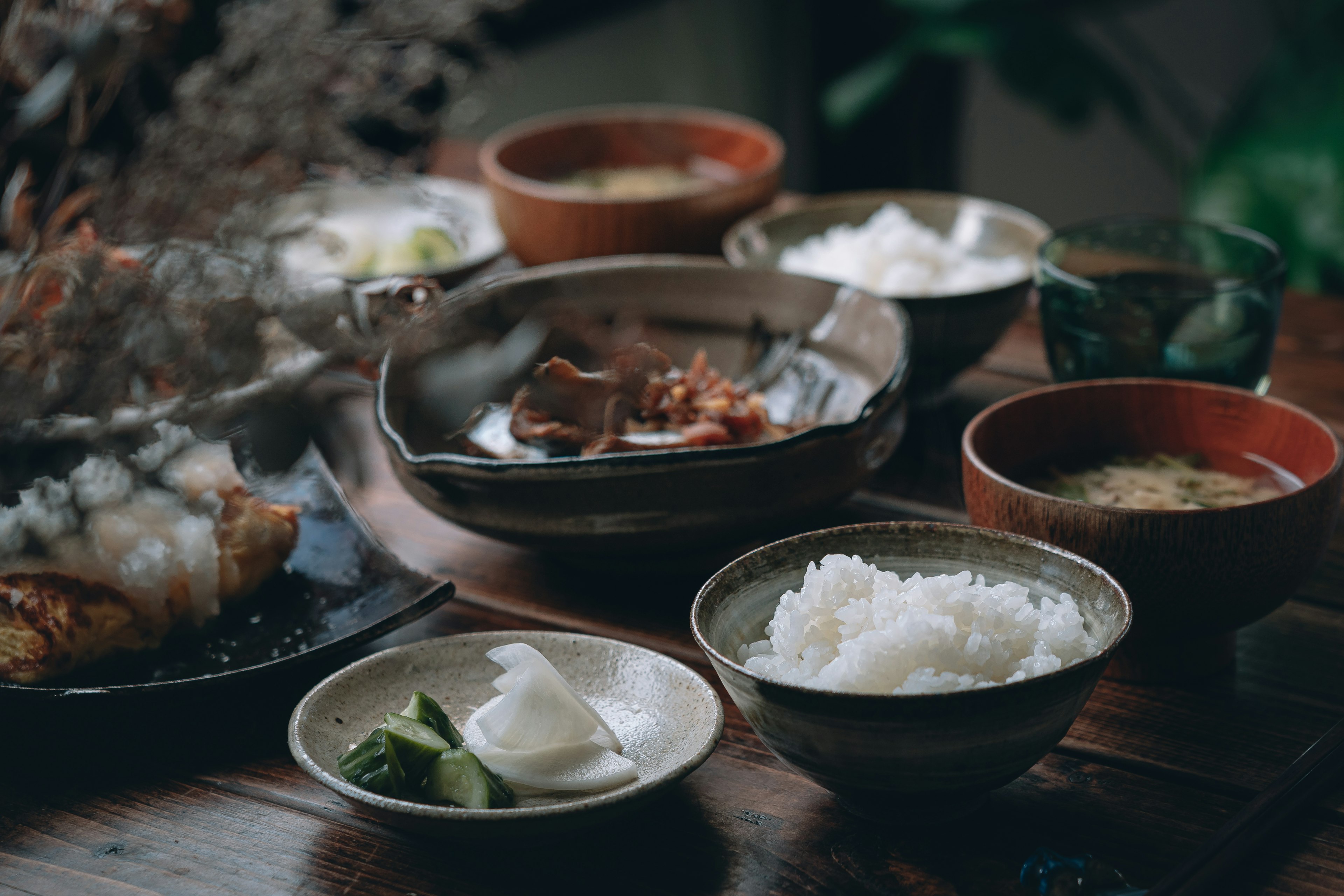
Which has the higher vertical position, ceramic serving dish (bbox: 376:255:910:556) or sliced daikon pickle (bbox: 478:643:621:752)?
ceramic serving dish (bbox: 376:255:910:556)

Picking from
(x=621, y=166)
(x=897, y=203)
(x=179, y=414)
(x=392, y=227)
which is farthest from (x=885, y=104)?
(x=179, y=414)

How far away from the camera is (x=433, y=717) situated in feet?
2.89

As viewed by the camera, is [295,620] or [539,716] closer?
[539,716]

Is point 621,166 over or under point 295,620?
over

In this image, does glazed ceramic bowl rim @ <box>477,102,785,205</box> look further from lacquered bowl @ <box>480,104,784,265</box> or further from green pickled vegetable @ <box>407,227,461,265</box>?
green pickled vegetable @ <box>407,227,461,265</box>

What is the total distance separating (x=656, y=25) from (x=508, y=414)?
2.79 meters

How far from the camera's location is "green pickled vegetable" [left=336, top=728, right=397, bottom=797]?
0.82 m

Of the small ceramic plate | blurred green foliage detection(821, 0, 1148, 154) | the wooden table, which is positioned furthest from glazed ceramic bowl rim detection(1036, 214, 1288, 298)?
blurred green foliage detection(821, 0, 1148, 154)

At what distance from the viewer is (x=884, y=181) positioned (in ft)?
11.6

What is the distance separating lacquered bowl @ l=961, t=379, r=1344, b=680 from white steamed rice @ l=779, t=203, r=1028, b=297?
37 cm

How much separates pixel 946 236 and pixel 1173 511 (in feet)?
3.15

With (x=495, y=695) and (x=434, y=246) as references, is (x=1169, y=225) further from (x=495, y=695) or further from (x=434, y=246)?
(x=434, y=246)

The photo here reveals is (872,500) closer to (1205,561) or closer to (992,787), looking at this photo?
(1205,561)

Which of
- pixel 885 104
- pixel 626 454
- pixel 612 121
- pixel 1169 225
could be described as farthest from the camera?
pixel 885 104
